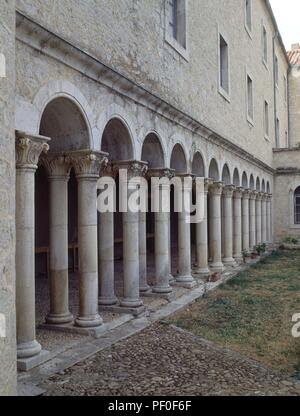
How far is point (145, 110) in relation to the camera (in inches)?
356

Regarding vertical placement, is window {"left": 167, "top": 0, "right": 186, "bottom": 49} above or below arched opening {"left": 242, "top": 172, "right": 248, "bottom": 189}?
above

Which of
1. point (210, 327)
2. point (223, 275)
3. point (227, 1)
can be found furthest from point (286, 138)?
point (210, 327)

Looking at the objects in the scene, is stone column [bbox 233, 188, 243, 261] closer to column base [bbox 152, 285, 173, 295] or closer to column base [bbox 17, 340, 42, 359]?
column base [bbox 152, 285, 173, 295]

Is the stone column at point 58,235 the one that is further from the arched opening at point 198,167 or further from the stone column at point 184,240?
the arched opening at point 198,167

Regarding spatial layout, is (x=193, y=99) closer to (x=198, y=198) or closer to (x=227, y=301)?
(x=198, y=198)

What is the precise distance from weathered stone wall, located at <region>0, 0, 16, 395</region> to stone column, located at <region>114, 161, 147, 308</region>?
4.54 m

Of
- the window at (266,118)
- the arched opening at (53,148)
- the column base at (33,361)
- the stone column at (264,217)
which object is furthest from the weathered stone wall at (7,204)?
the window at (266,118)

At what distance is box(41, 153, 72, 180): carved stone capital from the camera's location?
7.08 m

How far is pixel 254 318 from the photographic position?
8.24m

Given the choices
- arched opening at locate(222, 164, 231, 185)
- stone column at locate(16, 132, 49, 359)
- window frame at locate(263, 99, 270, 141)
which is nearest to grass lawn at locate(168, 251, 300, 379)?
stone column at locate(16, 132, 49, 359)

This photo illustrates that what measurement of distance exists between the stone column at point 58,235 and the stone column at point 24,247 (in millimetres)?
1415

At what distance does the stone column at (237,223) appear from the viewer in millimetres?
16666

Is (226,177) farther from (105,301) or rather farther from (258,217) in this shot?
(105,301)

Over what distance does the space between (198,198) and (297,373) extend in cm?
764
